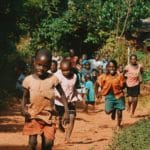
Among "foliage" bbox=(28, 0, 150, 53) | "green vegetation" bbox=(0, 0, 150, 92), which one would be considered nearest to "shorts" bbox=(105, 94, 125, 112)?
"green vegetation" bbox=(0, 0, 150, 92)

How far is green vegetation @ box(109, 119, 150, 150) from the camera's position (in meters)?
10.3

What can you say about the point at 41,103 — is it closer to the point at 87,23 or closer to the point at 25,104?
the point at 25,104

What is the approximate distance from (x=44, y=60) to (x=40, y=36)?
23967 mm

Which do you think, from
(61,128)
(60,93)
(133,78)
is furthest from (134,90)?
(60,93)

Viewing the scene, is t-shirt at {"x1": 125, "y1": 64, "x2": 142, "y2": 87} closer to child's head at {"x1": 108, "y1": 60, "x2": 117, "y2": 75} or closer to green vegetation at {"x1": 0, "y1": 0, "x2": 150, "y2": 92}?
child's head at {"x1": 108, "y1": 60, "x2": 117, "y2": 75}

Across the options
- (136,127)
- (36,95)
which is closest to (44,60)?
(36,95)

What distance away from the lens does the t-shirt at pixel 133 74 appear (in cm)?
1647

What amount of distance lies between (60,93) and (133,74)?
758 cm

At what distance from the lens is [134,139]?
425 inches

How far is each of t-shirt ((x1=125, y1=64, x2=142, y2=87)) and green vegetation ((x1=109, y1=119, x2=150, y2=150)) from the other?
14.8 feet

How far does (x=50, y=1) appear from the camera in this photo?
3275 centimetres

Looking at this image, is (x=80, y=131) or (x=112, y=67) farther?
(x=80, y=131)

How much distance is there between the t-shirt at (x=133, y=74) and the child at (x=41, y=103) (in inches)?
303

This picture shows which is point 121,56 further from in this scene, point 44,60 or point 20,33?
point 44,60
